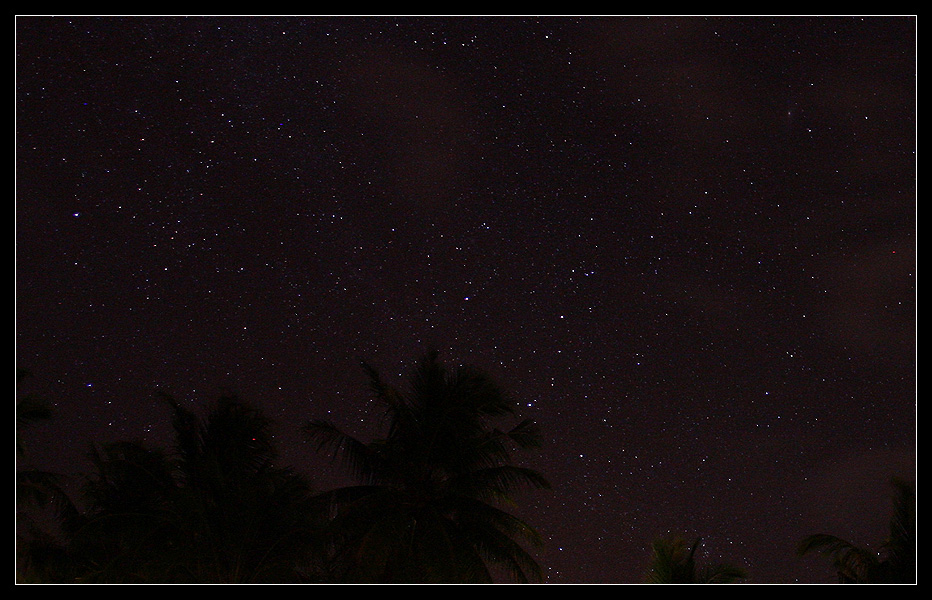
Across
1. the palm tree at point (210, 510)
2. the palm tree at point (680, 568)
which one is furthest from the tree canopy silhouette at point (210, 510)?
the palm tree at point (680, 568)

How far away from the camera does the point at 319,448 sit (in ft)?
35.5

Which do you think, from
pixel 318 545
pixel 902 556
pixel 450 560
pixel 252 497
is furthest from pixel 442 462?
pixel 902 556

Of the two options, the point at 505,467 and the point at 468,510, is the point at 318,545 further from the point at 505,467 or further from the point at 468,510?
the point at 505,467

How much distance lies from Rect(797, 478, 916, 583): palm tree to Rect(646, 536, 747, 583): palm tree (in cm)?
293

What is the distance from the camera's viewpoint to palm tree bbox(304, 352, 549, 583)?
10305 mm

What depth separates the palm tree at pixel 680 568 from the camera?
49.0ft

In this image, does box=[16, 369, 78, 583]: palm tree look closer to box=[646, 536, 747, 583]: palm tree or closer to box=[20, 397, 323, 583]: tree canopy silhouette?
box=[20, 397, 323, 583]: tree canopy silhouette

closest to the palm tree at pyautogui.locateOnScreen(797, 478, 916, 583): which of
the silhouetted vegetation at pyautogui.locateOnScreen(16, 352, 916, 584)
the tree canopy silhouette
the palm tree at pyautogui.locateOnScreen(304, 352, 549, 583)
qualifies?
the silhouetted vegetation at pyautogui.locateOnScreen(16, 352, 916, 584)

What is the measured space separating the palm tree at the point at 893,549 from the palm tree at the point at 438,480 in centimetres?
521

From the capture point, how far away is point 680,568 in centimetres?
1502
